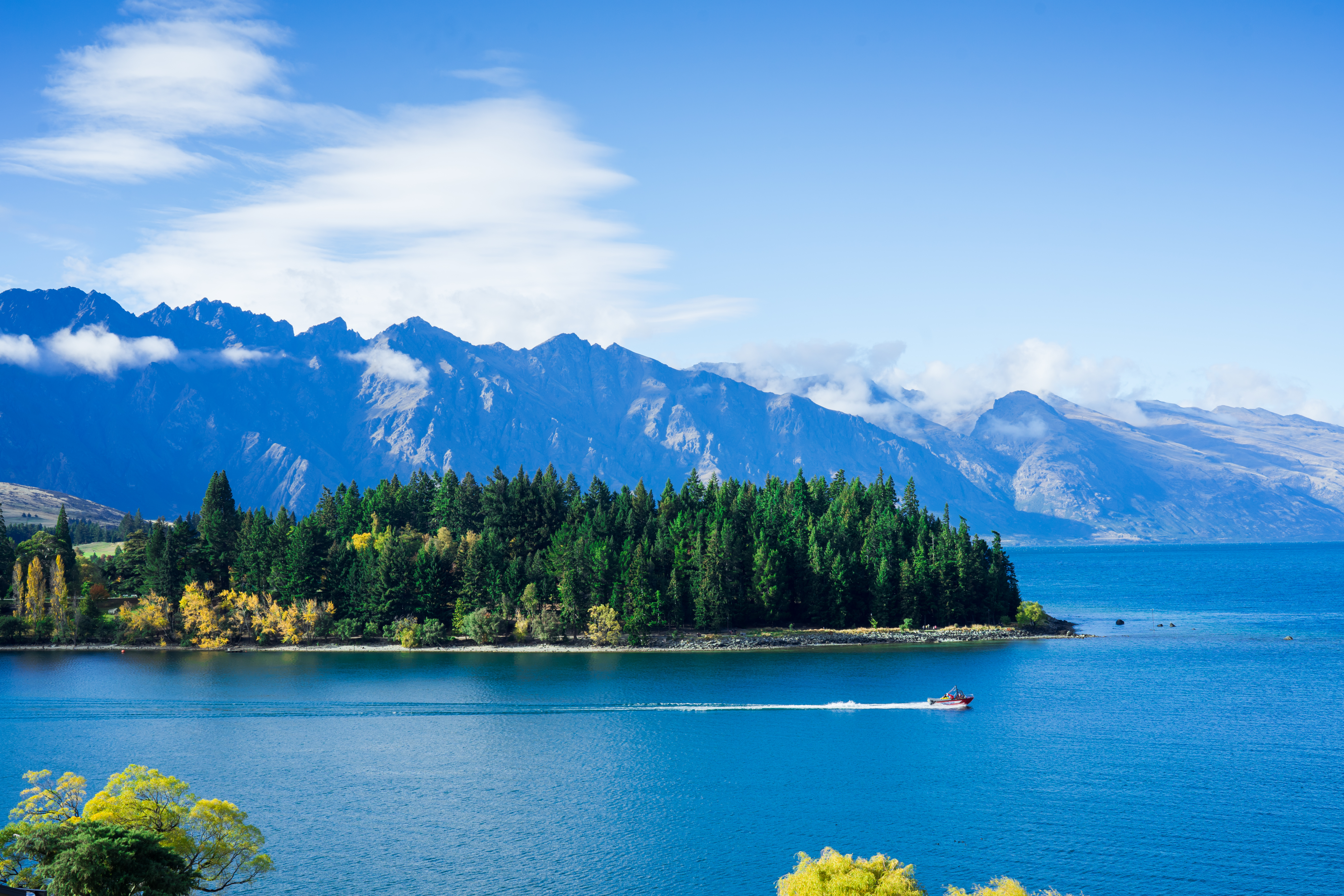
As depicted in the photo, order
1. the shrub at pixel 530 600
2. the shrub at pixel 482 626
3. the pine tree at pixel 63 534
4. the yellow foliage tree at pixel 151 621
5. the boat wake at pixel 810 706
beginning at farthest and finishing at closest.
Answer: the pine tree at pixel 63 534 → the yellow foliage tree at pixel 151 621 → the shrub at pixel 530 600 → the shrub at pixel 482 626 → the boat wake at pixel 810 706

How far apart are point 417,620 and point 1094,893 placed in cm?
12100

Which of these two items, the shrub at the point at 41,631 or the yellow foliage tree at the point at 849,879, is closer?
the yellow foliage tree at the point at 849,879

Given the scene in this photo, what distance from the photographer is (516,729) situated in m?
97.9

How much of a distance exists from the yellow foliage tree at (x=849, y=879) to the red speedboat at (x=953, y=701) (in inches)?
2676

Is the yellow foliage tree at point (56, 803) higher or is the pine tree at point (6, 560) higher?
the pine tree at point (6, 560)

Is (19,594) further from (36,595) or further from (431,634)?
(431,634)

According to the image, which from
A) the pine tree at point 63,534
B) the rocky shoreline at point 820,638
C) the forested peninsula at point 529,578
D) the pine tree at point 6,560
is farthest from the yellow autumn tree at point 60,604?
the rocky shoreline at point 820,638

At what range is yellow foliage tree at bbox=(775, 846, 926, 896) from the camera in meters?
37.4

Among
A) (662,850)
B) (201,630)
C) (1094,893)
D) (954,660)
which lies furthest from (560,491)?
(1094,893)

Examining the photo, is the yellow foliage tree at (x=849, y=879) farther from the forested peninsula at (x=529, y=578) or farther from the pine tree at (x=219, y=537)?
the pine tree at (x=219, y=537)

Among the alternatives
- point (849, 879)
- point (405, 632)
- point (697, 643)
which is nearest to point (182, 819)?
point (849, 879)

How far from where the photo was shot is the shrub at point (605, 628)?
15175 centimetres

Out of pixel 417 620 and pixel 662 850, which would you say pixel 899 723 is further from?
pixel 417 620

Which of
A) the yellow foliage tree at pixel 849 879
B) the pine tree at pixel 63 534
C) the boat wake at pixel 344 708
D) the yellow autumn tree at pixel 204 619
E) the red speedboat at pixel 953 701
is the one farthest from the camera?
the pine tree at pixel 63 534
